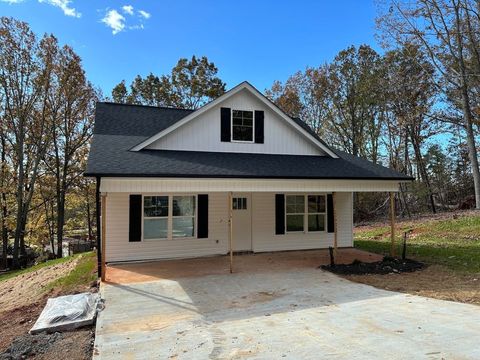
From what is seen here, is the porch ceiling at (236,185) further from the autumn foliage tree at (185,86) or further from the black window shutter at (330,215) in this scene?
the autumn foliage tree at (185,86)

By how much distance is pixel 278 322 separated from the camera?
18.4 ft

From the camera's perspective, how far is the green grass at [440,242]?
1050cm

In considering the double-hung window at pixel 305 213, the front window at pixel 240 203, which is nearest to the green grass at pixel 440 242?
the double-hung window at pixel 305 213

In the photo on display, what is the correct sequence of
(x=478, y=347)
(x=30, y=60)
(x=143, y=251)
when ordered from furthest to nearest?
(x=30, y=60), (x=143, y=251), (x=478, y=347)

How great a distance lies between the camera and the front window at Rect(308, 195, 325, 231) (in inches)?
504

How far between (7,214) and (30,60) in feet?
31.6

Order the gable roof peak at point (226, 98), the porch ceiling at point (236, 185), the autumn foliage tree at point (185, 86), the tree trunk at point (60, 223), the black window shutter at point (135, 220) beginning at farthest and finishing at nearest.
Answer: the autumn foliage tree at point (185, 86), the tree trunk at point (60, 223), the gable roof peak at point (226, 98), the black window shutter at point (135, 220), the porch ceiling at point (236, 185)

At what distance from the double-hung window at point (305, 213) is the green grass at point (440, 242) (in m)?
2.10

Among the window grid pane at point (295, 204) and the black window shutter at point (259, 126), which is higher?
the black window shutter at point (259, 126)

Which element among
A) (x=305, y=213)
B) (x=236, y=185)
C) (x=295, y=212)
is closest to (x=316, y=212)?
(x=305, y=213)

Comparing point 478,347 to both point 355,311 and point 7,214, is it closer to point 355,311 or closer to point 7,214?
point 355,311

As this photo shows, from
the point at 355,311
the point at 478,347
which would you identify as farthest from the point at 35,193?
the point at 478,347

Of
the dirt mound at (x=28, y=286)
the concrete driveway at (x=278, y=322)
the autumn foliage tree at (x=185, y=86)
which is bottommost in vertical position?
the dirt mound at (x=28, y=286)

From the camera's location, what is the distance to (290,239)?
12562 millimetres
